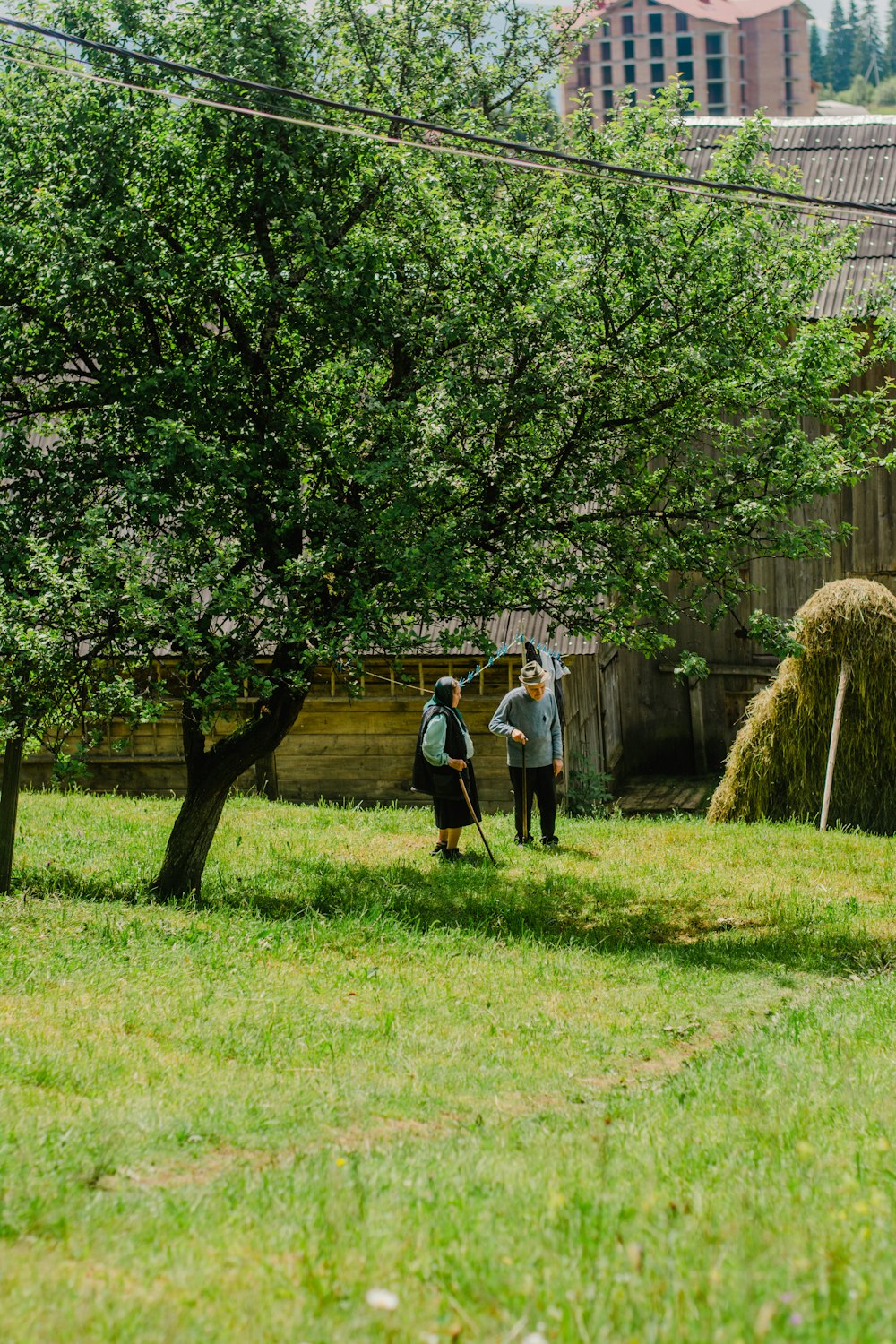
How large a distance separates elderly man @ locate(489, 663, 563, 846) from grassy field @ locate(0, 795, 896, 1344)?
3.35 feet

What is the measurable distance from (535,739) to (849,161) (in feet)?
48.4

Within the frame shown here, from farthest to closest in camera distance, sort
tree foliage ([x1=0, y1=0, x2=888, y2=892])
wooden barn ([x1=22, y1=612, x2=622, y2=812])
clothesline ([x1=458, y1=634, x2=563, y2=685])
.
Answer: wooden barn ([x1=22, y1=612, x2=622, y2=812]) < clothesline ([x1=458, y1=634, x2=563, y2=685]) < tree foliage ([x1=0, y1=0, x2=888, y2=892])

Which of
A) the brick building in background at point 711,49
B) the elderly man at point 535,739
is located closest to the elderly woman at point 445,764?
the elderly man at point 535,739

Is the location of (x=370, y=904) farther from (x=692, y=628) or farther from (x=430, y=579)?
(x=692, y=628)

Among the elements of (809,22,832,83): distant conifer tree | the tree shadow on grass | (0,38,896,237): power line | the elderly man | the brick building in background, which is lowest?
the tree shadow on grass

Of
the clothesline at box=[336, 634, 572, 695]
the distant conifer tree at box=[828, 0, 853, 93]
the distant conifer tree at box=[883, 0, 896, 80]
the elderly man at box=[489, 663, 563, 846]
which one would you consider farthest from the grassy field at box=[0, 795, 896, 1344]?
the distant conifer tree at box=[883, 0, 896, 80]

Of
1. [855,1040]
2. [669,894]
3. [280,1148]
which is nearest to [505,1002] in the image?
[855,1040]

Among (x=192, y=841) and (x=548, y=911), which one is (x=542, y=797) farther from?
(x=192, y=841)

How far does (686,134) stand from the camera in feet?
37.7

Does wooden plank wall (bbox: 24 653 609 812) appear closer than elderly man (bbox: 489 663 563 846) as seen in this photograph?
No

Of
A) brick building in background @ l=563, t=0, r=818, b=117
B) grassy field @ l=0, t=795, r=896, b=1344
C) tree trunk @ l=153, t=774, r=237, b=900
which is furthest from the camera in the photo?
brick building in background @ l=563, t=0, r=818, b=117

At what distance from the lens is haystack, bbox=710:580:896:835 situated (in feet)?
51.2

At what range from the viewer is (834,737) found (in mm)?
15344

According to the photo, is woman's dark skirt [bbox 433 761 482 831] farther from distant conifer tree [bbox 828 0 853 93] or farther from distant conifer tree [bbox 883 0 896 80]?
distant conifer tree [bbox 883 0 896 80]
